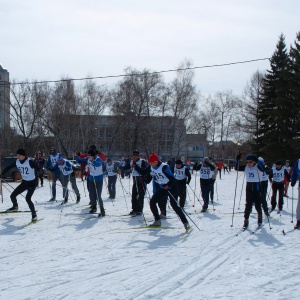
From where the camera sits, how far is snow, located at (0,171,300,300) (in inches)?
220

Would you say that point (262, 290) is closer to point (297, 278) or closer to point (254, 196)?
point (297, 278)

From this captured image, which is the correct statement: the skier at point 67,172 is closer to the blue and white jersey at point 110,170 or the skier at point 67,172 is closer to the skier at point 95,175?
the blue and white jersey at point 110,170

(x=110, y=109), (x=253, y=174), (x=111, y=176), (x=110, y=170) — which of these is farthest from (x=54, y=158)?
(x=110, y=109)

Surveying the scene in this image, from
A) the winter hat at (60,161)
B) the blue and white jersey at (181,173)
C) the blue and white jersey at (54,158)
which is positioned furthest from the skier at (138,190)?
the blue and white jersey at (54,158)

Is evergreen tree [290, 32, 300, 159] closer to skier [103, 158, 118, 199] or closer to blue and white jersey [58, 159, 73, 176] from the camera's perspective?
skier [103, 158, 118, 199]

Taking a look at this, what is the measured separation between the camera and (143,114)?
5484cm

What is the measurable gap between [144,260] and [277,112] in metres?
33.8

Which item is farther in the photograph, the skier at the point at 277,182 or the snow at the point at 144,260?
the skier at the point at 277,182

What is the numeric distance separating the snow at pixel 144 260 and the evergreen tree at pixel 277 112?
28.6 m

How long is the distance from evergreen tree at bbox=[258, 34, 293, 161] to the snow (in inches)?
1127

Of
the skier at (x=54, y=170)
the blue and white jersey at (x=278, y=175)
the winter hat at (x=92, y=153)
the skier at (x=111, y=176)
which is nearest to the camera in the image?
the winter hat at (x=92, y=153)

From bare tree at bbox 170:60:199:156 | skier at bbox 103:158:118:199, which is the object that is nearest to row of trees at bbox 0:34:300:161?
bare tree at bbox 170:60:199:156

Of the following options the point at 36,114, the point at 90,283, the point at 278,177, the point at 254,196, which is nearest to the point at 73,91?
the point at 36,114

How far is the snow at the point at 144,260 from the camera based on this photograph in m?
5.59
